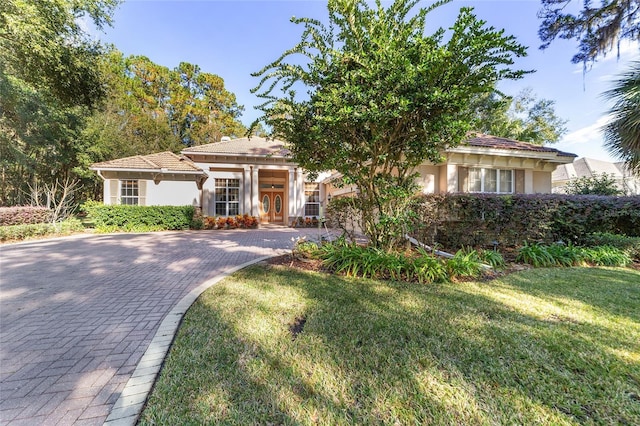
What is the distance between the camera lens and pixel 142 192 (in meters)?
14.8

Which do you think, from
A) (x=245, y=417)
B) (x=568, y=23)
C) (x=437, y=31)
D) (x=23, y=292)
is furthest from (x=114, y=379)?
(x=568, y=23)

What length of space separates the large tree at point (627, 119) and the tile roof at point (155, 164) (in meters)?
17.6

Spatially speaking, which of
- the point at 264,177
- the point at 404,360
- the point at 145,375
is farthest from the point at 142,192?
the point at 404,360

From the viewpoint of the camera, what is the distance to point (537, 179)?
1078 cm

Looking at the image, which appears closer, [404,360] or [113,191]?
[404,360]

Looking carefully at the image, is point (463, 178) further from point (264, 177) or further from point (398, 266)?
point (264, 177)

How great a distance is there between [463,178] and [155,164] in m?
15.9

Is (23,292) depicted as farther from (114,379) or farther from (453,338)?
(453,338)

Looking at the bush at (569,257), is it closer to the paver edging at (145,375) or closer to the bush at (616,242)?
the bush at (616,242)

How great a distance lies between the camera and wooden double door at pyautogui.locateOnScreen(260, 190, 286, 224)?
60.6ft

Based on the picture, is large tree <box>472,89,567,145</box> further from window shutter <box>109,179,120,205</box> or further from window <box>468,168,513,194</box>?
window shutter <box>109,179,120,205</box>

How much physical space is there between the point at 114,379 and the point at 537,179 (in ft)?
46.3

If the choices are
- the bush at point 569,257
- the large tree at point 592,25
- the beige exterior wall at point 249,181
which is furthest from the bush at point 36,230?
the large tree at point 592,25

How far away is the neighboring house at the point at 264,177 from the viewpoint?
9.74m
